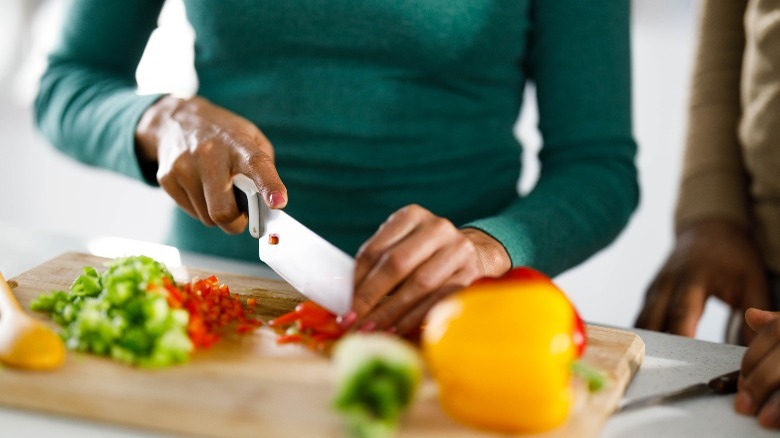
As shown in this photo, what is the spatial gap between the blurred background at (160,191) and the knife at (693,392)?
709 millimetres

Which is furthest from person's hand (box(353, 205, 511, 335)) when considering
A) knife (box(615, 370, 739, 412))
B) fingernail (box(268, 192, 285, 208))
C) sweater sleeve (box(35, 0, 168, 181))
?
sweater sleeve (box(35, 0, 168, 181))

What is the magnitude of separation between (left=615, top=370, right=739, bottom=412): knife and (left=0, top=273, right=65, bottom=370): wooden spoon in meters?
0.59

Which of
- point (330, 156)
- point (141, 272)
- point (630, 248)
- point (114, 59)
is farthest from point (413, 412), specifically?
point (630, 248)

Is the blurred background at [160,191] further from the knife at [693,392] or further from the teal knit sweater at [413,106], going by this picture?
the knife at [693,392]

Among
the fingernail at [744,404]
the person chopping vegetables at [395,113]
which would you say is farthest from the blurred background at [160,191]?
the fingernail at [744,404]

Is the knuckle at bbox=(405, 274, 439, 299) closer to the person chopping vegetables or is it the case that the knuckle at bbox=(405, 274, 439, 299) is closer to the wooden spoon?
the person chopping vegetables

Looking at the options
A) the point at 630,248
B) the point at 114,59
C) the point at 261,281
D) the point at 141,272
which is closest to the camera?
the point at 141,272

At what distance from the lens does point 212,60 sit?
1.38 m

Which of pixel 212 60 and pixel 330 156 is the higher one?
pixel 212 60

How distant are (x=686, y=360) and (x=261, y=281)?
0.57m

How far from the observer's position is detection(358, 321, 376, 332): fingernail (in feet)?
3.21

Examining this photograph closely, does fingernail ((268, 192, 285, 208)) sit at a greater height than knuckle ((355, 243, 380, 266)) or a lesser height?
greater

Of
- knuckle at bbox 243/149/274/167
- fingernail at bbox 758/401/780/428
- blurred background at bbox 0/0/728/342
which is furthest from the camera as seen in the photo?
blurred background at bbox 0/0/728/342

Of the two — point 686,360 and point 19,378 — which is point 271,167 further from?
point 686,360
